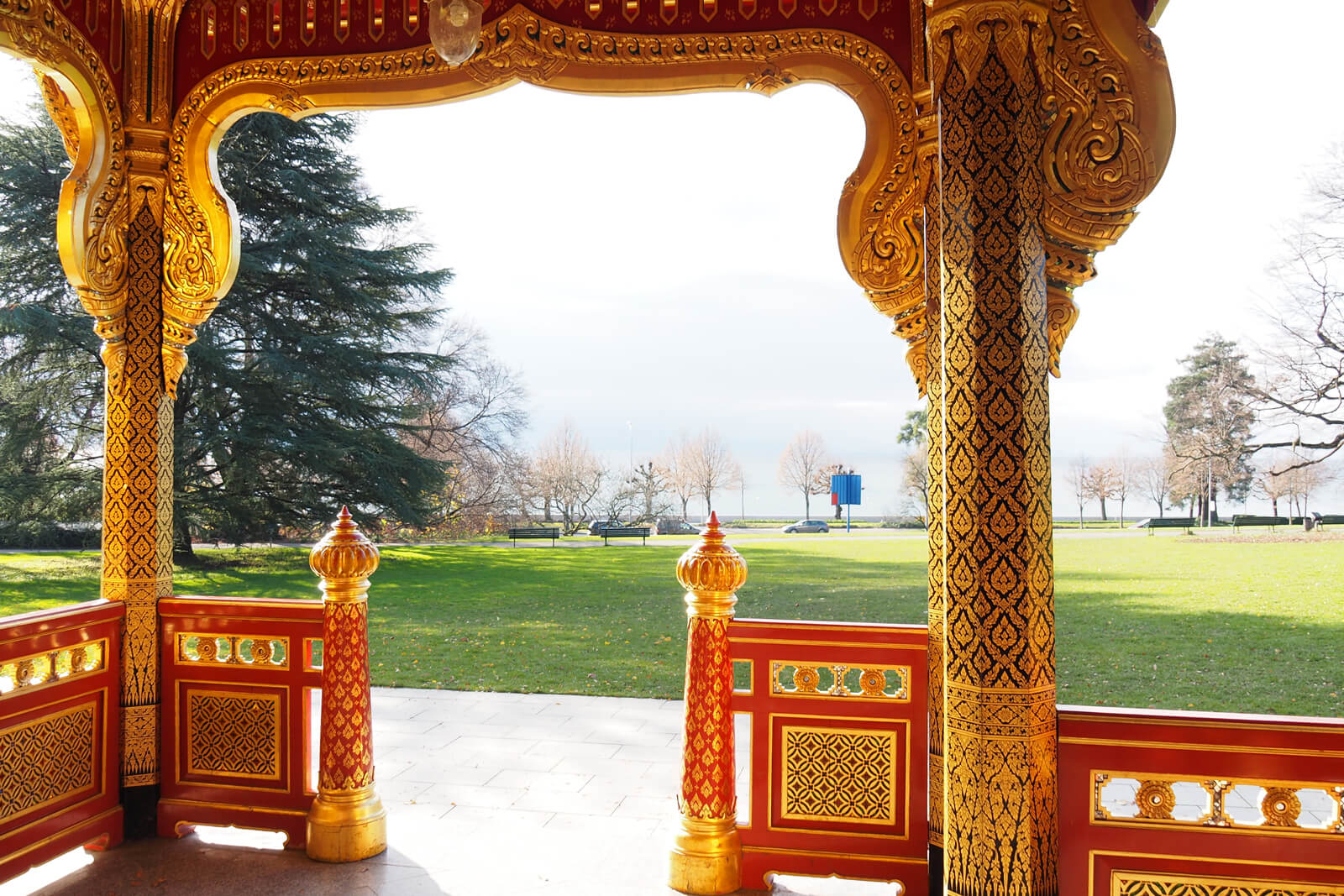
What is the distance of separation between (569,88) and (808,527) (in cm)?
2146

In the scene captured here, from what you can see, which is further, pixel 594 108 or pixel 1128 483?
pixel 594 108

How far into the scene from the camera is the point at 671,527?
21672 millimetres

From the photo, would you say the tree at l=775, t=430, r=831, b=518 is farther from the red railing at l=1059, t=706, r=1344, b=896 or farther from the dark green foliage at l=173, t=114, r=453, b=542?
the red railing at l=1059, t=706, r=1344, b=896

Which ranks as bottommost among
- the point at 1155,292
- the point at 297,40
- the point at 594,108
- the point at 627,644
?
the point at 627,644

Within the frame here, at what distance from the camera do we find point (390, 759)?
5.33m

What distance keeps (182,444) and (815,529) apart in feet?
51.5

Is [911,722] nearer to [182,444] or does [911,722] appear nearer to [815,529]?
[182,444]

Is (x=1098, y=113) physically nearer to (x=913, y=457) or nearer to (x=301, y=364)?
(x=301, y=364)

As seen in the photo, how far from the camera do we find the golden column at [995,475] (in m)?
2.31

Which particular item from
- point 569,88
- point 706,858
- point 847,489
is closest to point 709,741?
point 706,858

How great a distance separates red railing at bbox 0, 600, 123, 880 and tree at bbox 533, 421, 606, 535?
1773cm

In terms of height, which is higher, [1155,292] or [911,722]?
[1155,292]

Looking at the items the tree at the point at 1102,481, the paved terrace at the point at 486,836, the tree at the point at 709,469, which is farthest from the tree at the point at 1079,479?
the paved terrace at the point at 486,836

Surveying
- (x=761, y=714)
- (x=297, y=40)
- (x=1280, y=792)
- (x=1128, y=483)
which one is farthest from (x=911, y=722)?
(x=1128, y=483)
